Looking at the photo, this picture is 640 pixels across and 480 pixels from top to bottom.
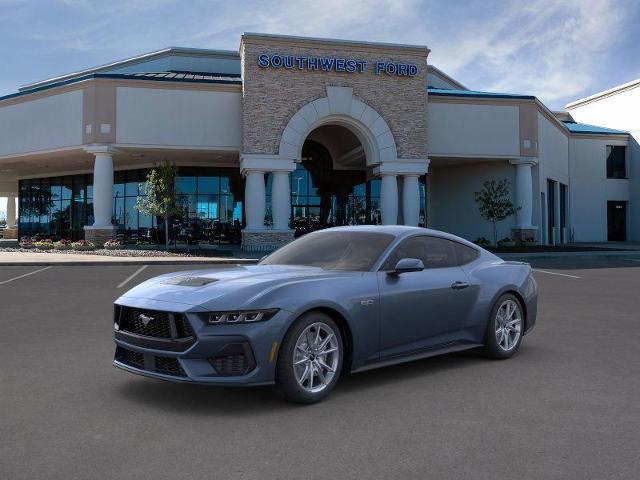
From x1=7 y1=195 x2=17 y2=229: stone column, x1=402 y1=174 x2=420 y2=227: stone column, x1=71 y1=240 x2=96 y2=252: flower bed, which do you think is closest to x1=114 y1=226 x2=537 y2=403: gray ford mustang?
x1=402 y1=174 x2=420 y2=227: stone column

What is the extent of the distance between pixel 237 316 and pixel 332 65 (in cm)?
2534

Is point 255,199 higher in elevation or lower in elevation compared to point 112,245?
higher

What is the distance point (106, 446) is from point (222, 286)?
145cm

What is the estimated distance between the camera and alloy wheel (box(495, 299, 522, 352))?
6.52 metres

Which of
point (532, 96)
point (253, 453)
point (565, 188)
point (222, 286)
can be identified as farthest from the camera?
point (565, 188)

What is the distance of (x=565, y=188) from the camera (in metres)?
40.6

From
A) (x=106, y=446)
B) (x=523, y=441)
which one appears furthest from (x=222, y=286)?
(x=523, y=441)

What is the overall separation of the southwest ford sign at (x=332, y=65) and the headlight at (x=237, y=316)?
24643 mm

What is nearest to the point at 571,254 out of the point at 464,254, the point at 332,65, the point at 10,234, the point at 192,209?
the point at 332,65

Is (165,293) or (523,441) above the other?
(165,293)

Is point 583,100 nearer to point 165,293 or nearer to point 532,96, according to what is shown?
point 532,96

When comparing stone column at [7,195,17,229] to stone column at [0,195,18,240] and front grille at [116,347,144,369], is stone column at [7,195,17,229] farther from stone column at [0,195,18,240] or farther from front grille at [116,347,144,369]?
front grille at [116,347,144,369]

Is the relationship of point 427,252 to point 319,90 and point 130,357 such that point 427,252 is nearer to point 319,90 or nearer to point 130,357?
point 130,357

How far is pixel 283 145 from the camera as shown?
28094mm
